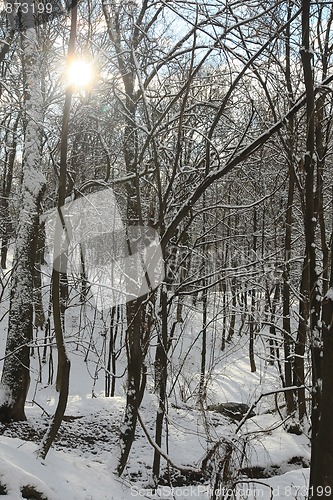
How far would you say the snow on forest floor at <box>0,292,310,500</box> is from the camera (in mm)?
3127

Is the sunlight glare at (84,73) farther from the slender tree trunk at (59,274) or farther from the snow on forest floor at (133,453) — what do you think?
the snow on forest floor at (133,453)

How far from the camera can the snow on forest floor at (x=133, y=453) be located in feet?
10.3

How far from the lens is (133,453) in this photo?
652 centimetres

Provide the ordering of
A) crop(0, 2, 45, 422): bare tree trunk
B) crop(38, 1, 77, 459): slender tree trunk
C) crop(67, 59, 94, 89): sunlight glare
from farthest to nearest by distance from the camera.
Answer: crop(0, 2, 45, 422): bare tree trunk < crop(67, 59, 94, 89): sunlight glare < crop(38, 1, 77, 459): slender tree trunk

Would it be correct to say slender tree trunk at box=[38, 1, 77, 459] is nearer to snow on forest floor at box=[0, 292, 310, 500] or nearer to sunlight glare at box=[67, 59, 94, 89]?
snow on forest floor at box=[0, 292, 310, 500]

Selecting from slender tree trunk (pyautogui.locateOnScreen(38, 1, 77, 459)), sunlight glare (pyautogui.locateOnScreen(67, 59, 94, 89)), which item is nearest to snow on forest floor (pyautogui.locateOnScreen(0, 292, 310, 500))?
slender tree trunk (pyautogui.locateOnScreen(38, 1, 77, 459))

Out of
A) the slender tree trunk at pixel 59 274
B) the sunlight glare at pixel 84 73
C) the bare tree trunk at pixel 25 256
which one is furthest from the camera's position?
the bare tree trunk at pixel 25 256

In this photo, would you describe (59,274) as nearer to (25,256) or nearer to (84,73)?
(84,73)

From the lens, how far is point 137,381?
4414 millimetres

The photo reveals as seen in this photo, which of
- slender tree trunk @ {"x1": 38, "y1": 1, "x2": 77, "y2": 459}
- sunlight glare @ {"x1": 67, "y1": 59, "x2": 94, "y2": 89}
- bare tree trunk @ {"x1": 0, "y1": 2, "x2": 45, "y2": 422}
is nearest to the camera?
slender tree trunk @ {"x1": 38, "y1": 1, "x2": 77, "y2": 459}

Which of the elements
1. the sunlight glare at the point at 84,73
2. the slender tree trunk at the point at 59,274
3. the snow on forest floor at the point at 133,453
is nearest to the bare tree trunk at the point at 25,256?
the snow on forest floor at the point at 133,453

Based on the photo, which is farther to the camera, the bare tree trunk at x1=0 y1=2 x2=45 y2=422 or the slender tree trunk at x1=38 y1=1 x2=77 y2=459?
the bare tree trunk at x1=0 y1=2 x2=45 y2=422

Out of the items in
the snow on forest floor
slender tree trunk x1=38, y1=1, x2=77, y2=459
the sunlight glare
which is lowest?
the snow on forest floor

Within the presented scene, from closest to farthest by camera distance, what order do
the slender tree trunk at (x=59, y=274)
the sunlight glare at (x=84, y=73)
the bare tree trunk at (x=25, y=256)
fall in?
the slender tree trunk at (x=59, y=274) → the sunlight glare at (x=84, y=73) → the bare tree trunk at (x=25, y=256)
